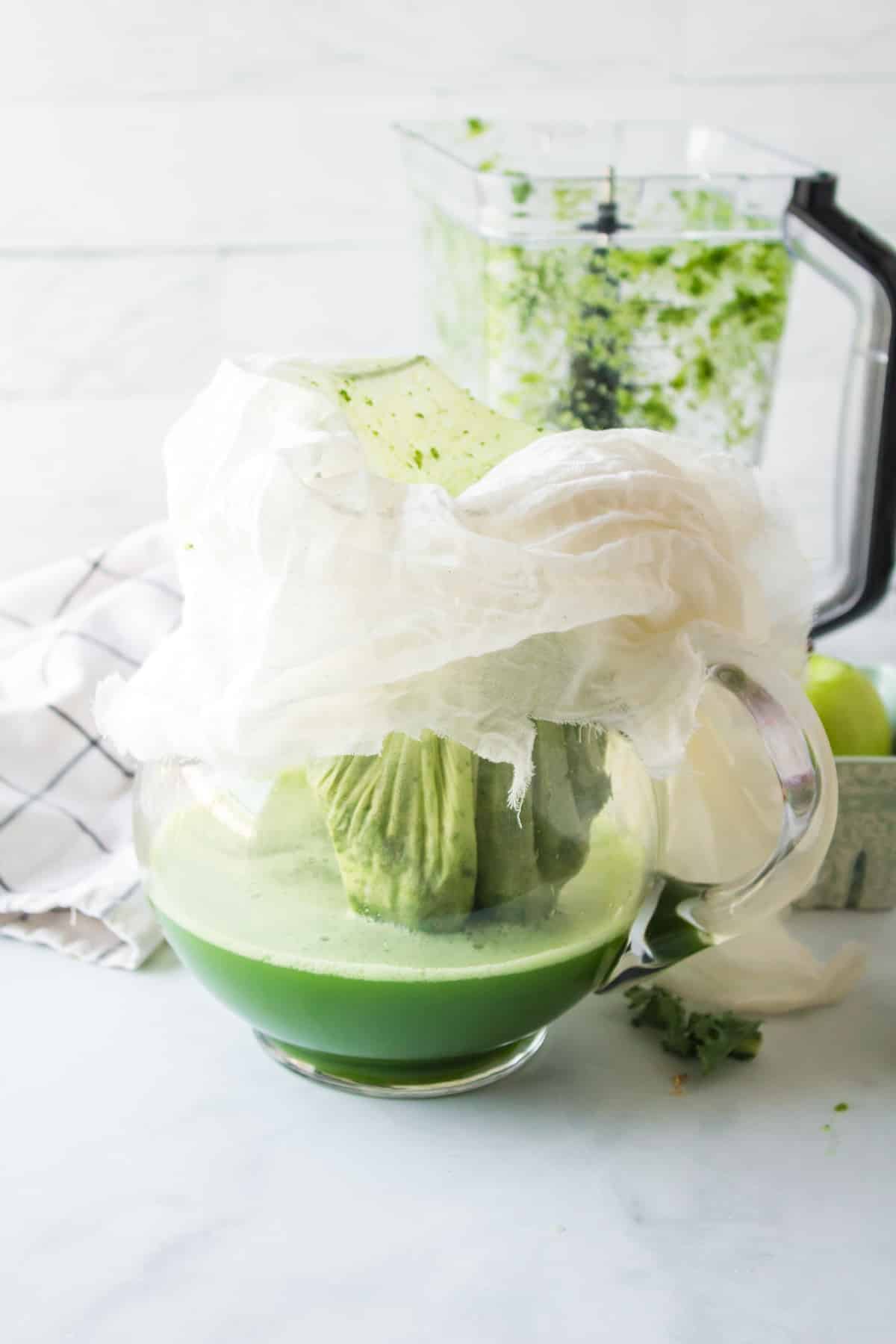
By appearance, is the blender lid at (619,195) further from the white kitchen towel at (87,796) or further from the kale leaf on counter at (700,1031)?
the kale leaf on counter at (700,1031)

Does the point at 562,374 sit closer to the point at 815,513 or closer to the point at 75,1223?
the point at 75,1223

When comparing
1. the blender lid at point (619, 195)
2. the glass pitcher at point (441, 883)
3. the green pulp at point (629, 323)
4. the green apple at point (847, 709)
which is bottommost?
the green apple at point (847, 709)

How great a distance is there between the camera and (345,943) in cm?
46

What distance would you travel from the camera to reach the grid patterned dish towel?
2.10 ft

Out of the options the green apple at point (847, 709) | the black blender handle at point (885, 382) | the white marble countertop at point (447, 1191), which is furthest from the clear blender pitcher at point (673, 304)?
the white marble countertop at point (447, 1191)

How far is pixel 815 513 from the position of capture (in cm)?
139

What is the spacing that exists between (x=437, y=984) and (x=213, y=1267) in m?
0.11

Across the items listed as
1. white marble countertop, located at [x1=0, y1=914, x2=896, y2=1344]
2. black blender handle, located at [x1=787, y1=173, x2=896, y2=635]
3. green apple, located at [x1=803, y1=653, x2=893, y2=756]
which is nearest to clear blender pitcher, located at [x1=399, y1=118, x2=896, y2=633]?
black blender handle, located at [x1=787, y1=173, x2=896, y2=635]

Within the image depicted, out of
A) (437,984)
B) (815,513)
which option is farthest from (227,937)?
(815,513)

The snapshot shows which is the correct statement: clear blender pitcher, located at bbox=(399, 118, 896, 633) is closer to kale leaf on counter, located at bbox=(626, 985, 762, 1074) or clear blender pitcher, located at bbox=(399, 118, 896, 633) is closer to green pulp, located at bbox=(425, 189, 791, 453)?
green pulp, located at bbox=(425, 189, 791, 453)

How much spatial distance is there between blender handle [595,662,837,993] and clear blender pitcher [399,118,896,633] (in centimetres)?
37

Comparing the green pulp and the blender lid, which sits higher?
the blender lid

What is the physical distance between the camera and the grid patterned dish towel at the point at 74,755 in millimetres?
641

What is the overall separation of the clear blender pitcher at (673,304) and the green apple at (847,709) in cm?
15
